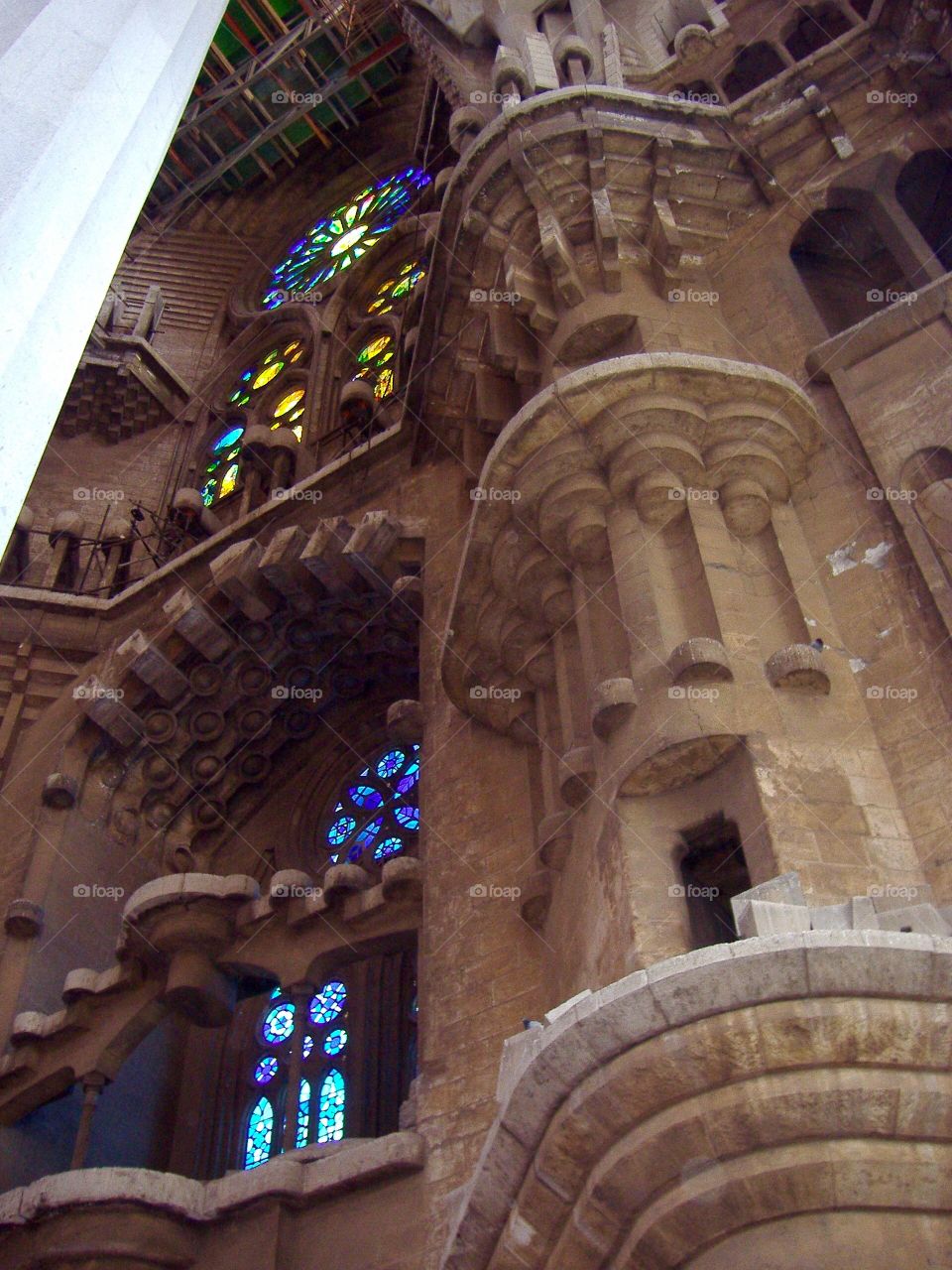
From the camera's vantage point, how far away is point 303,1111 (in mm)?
10734

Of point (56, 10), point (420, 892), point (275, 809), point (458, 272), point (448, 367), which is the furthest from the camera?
point (275, 809)

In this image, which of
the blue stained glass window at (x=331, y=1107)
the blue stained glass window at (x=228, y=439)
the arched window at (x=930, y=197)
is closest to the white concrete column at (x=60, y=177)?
the blue stained glass window at (x=331, y=1107)

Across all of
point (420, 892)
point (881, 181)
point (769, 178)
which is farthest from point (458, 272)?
point (420, 892)

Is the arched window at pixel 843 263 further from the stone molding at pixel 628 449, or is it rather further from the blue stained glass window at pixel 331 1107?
the blue stained glass window at pixel 331 1107

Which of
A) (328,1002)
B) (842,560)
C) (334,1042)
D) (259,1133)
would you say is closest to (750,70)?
(842,560)

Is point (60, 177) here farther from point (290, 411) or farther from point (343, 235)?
point (343, 235)

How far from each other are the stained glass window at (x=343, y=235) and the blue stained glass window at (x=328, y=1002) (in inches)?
495

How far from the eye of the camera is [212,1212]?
28.6ft

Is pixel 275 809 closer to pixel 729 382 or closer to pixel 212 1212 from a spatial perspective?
pixel 212 1212

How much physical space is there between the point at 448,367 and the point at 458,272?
3.67 ft

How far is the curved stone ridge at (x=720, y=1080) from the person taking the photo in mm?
5316

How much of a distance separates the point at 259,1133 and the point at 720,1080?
6480 millimetres

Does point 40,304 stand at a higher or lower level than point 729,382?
lower

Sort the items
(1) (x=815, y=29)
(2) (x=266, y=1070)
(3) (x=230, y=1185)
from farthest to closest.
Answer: (1) (x=815, y=29)
(2) (x=266, y=1070)
(3) (x=230, y=1185)
